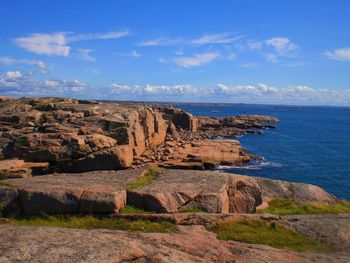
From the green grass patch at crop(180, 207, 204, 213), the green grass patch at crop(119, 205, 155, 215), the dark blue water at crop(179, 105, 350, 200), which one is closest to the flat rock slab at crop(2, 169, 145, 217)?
the green grass patch at crop(119, 205, 155, 215)

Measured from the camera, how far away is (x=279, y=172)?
61.6 m

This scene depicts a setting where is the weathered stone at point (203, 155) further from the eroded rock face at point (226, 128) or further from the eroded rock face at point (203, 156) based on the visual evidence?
the eroded rock face at point (226, 128)

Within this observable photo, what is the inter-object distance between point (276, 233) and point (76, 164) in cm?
2957

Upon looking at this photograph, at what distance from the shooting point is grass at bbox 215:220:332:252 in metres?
14.0

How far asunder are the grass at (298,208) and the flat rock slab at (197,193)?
108 cm

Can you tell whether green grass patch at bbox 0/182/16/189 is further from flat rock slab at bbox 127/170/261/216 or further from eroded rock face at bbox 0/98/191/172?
eroded rock face at bbox 0/98/191/172

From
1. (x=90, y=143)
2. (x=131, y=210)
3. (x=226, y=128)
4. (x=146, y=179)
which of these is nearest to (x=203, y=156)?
(x=90, y=143)

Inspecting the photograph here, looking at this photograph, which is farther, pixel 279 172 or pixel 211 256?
pixel 279 172

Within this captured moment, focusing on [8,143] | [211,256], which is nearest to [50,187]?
[211,256]

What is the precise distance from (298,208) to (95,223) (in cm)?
1030

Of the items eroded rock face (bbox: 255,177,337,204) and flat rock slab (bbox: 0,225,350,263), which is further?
eroded rock face (bbox: 255,177,337,204)

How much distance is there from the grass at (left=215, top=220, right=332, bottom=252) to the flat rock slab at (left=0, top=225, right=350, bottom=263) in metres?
0.67

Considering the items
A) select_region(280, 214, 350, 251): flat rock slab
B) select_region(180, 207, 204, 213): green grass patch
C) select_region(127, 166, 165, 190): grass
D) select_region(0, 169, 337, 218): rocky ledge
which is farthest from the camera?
select_region(127, 166, 165, 190): grass

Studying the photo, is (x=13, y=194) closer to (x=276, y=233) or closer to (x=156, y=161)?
(x=276, y=233)
